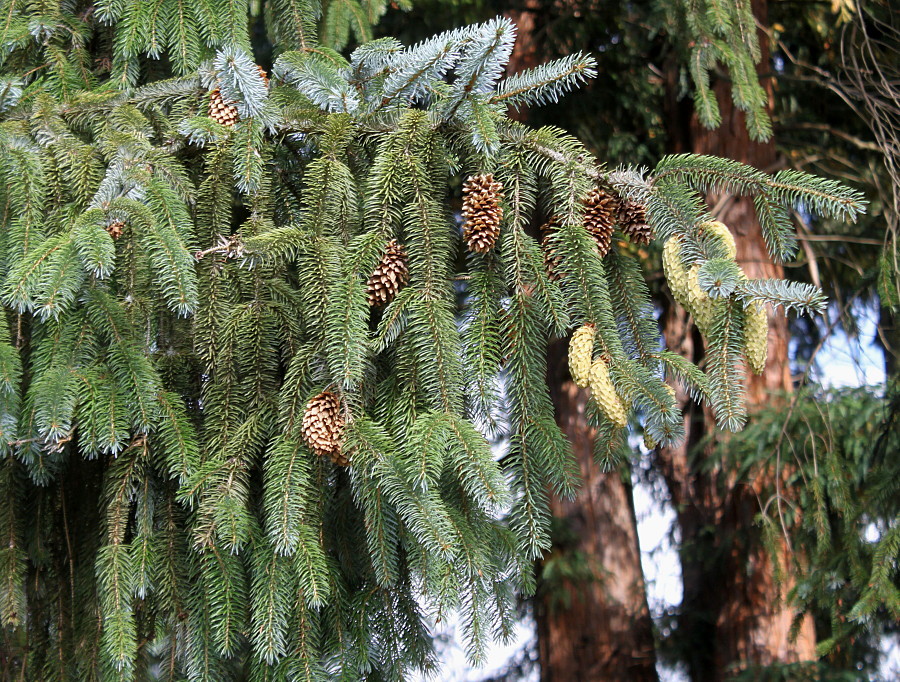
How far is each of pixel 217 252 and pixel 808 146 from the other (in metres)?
4.52

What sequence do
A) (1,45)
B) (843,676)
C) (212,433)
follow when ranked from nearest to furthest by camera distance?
1. (212,433)
2. (1,45)
3. (843,676)

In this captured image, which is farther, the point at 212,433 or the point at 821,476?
the point at 821,476

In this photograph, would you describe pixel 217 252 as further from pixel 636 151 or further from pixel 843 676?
pixel 636 151

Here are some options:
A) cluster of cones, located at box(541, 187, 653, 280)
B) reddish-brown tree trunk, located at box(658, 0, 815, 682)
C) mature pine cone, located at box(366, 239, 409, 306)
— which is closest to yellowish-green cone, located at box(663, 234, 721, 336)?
cluster of cones, located at box(541, 187, 653, 280)

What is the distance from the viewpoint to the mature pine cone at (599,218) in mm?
1751

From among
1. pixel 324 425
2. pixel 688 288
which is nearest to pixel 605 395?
pixel 688 288

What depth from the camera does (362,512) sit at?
1.78 meters

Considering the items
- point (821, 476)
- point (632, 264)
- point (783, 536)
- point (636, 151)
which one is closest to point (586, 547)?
point (783, 536)

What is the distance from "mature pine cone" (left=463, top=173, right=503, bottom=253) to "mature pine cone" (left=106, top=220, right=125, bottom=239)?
70 centimetres

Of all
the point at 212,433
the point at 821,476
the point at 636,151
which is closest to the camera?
the point at 212,433

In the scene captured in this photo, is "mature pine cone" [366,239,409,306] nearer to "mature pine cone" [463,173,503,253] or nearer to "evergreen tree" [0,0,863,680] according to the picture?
"evergreen tree" [0,0,863,680]

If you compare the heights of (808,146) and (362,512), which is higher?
(808,146)

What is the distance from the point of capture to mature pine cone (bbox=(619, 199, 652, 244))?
178 cm

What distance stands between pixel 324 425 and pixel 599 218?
0.69 metres
